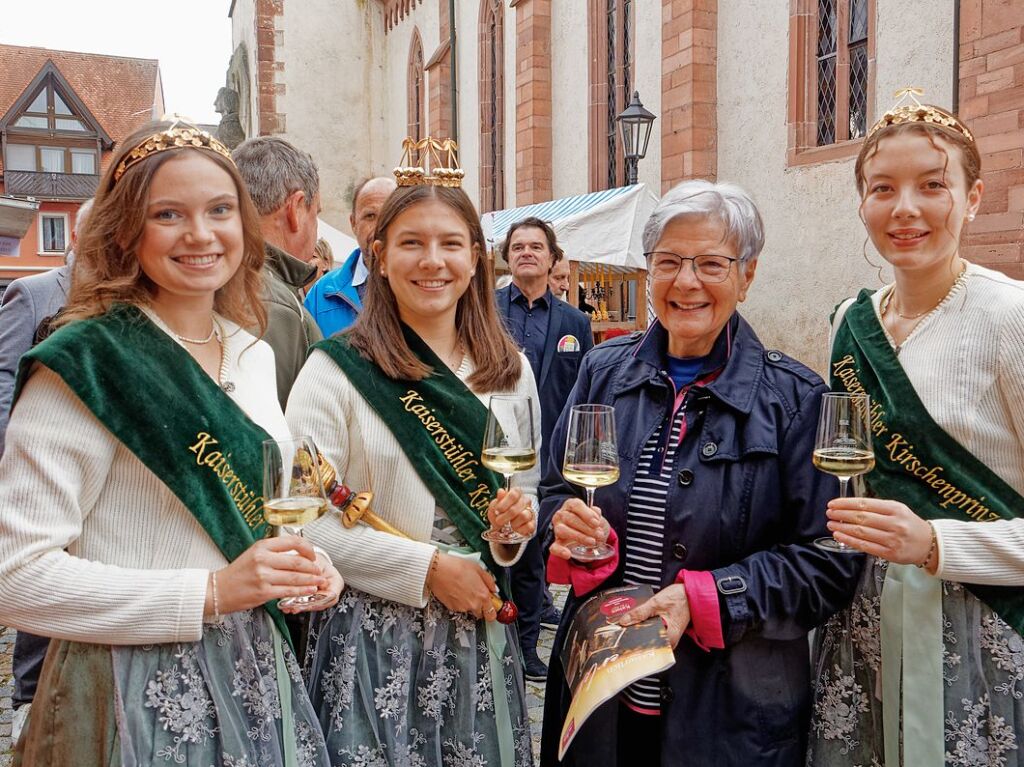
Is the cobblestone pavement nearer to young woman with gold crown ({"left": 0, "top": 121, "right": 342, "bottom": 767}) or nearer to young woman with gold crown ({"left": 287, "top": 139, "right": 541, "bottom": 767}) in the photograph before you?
young woman with gold crown ({"left": 287, "top": 139, "right": 541, "bottom": 767})

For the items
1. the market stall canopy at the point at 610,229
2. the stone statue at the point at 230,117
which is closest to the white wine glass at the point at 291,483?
the market stall canopy at the point at 610,229

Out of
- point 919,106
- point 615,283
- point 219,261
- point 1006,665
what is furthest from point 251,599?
point 615,283

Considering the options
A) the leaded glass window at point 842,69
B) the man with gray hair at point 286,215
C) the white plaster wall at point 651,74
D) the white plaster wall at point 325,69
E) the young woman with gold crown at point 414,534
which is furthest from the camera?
the white plaster wall at point 325,69

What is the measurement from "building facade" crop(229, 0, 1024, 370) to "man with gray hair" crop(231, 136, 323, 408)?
215 cm

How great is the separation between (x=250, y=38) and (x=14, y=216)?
24.7m

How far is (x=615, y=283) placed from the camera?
14250 millimetres

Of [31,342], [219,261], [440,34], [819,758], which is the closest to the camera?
[219,261]

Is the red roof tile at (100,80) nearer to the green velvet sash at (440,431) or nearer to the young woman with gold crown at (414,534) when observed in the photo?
the young woman with gold crown at (414,534)

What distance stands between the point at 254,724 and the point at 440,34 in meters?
22.8

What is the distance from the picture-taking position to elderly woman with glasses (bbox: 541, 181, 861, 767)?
215cm

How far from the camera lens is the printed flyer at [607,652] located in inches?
76.2

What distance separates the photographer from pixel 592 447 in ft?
6.84

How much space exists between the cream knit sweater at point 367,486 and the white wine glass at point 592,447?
0.33m

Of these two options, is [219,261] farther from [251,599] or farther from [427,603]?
[427,603]
